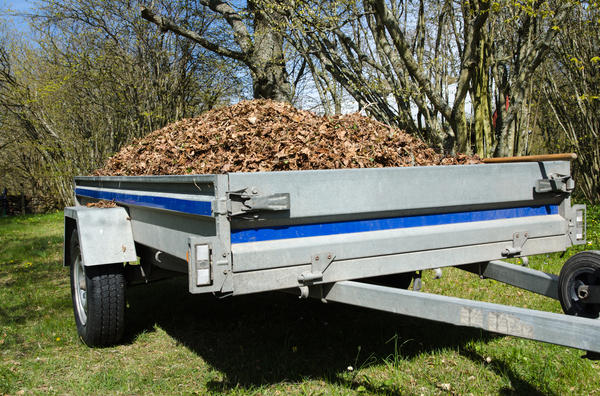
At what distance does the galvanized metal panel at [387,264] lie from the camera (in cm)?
230

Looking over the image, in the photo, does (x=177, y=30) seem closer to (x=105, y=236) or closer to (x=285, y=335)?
(x=105, y=236)

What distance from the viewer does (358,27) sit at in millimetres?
7848

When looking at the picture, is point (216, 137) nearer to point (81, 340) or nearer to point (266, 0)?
point (81, 340)

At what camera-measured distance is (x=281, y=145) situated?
Result: 3.19m

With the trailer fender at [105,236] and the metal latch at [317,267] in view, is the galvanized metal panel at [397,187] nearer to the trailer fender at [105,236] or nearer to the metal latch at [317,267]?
the metal latch at [317,267]

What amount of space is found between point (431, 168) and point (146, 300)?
356cm

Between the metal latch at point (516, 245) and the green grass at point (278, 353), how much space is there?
76 centimetres

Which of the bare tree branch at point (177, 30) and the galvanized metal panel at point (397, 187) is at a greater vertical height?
the bare tree branch at point (177, 30)

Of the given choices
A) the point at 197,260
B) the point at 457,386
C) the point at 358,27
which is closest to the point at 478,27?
the point at 358,27

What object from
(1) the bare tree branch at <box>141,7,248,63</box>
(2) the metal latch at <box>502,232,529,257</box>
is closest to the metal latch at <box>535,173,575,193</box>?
(2) the metal latch at <box>502,232,529,257</box>

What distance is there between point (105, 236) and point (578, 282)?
2844mm

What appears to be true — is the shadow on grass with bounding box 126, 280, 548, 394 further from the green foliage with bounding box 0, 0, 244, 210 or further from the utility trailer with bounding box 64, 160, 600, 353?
the green foliage with bounding box 0, 0, 244, 210

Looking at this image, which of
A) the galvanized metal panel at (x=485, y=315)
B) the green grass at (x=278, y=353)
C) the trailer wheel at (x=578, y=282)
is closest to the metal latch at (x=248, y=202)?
the galvanized metal panel at (x=485, y=315)

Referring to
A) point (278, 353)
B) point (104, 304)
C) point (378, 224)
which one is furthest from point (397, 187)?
point (104, 304)
